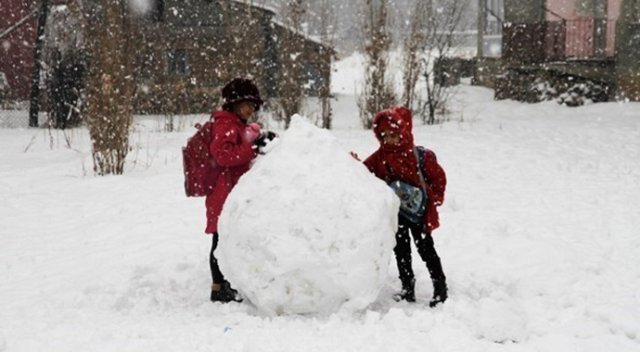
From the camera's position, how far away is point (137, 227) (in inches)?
284

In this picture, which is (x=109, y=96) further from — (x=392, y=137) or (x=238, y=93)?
(x=392, y=137)

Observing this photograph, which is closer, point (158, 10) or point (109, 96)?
point (109, 96)

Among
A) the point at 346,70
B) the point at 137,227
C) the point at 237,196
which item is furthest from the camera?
the point at 346,70

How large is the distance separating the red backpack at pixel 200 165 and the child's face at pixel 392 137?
3.80 feet

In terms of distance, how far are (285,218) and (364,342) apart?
2.74 ft

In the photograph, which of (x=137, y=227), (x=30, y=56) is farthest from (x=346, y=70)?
(x=137, y=227)

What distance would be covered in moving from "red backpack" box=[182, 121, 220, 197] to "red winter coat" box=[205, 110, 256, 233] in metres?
0.04

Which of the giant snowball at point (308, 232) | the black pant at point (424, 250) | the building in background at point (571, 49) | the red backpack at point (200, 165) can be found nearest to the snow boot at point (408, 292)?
the black pant at point (424, 250)

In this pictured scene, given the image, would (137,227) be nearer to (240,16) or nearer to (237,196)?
(237,196)

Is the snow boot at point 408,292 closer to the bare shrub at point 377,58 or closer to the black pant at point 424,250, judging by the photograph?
the black pant at point 424,250

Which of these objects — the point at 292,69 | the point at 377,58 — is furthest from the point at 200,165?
the point at 292,69

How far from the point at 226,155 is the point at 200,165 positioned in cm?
25

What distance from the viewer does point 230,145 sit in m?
4.50

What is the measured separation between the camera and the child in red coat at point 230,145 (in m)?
4.50
